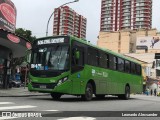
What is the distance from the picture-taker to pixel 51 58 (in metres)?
16.7

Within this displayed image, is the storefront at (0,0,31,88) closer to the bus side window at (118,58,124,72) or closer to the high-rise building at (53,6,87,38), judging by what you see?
the bus side window at (118,58,124,72)

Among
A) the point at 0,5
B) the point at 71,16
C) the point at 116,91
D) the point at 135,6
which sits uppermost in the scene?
the point at 135,6

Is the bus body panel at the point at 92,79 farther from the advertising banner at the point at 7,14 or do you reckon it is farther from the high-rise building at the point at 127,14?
the high-rise building at the point at 127,14

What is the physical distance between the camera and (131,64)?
2583 cm

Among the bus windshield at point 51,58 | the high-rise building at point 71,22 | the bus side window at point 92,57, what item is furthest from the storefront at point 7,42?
the high-rise building at point 71,22

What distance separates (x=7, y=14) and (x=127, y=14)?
118693 mm

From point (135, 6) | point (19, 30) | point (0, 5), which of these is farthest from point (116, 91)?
point (135, 6)

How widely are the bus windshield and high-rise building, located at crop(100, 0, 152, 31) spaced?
128 m

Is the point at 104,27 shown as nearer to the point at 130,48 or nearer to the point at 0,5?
the point at 130,48

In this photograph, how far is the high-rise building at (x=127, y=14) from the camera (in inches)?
5630

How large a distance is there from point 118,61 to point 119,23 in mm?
127482

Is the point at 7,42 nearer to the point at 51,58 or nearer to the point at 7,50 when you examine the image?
the point at 7,50

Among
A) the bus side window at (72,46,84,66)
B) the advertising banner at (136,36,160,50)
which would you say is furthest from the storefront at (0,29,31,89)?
the advertising banner at (136,36,160,50)

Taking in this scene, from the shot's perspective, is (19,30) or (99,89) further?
(19,30)
